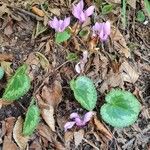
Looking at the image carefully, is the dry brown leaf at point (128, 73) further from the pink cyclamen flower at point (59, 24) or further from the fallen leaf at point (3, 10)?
A: the fallen leaf at point (3, 10)

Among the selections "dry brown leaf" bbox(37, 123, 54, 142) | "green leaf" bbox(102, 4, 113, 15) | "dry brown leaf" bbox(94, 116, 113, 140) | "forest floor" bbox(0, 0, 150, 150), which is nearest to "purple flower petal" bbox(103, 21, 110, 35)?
"forest floor" bbox(0, 0, 150, 150)

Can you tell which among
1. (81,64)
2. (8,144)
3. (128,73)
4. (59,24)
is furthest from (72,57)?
(8,144)

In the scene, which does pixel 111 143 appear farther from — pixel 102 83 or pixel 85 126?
pixel 102 83

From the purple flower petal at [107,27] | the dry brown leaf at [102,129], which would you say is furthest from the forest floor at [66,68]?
the purple flower petal at [107,27]

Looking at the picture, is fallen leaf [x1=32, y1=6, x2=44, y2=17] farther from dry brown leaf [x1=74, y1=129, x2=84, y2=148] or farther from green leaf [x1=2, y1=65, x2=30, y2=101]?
dry brown leaf [x1=74, y1=129, x2=84, y2=148]

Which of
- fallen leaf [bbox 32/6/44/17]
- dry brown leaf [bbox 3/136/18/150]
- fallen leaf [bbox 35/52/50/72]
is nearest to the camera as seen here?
dry brown leaf [bbox 3/136/18/150]

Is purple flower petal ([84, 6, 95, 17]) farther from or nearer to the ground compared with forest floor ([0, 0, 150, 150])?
farther from the ground
